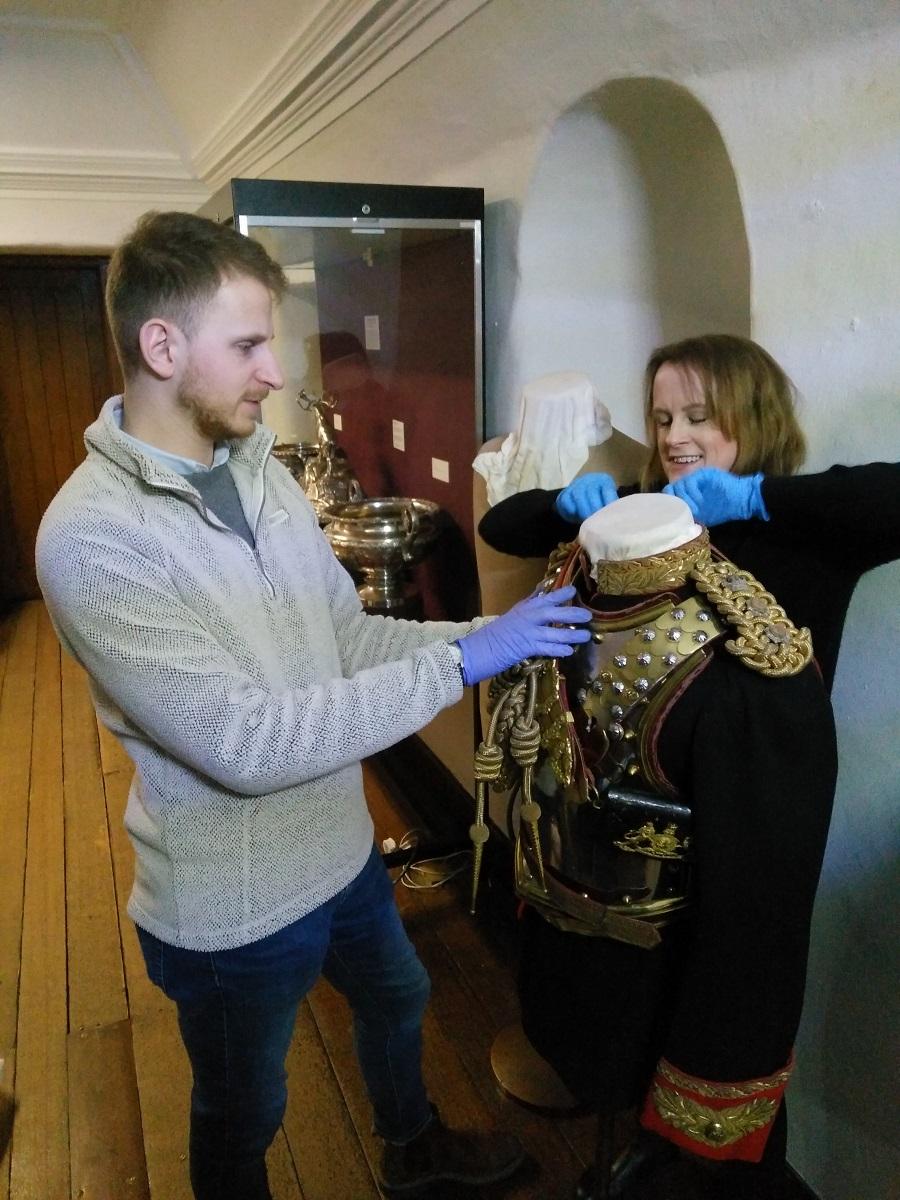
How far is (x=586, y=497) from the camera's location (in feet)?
4.45

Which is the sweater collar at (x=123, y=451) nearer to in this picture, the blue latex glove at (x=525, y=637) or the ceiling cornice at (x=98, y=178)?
the blue latex glove at (x=525, y=637)

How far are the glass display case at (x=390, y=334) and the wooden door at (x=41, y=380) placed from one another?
9.54ft

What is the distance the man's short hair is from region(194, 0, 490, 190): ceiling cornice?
1.03 meters

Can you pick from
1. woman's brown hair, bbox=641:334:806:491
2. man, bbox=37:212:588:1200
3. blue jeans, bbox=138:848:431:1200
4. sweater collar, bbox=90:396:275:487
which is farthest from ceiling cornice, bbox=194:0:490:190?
blue jeans, bbox=138:848:431:1200

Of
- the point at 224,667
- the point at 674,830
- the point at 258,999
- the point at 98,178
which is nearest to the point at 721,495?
the point at 674,830

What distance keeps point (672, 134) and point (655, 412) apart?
94cm

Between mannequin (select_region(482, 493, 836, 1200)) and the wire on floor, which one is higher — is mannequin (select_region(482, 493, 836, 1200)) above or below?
above

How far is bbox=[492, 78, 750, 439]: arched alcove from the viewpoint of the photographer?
1938 mm

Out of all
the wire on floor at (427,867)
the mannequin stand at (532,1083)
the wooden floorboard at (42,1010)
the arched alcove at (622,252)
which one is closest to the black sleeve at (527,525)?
the arched alcove at (622,252)

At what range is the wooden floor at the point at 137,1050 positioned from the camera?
1738mm

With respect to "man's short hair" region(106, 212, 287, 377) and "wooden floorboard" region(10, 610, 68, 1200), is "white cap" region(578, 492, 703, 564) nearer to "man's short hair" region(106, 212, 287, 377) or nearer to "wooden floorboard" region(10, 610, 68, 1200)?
"man's short hair" region(106, 212, 287, 377)

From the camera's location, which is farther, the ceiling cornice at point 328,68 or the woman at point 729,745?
the ceiling cornice at point 328,68

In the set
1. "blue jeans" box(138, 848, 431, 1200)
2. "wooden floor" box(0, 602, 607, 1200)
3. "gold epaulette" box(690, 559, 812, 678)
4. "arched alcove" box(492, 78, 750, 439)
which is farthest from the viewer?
"arched alcove" box(492, 78, 750, 439)

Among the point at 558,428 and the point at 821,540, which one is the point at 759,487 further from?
the point at 558,428
